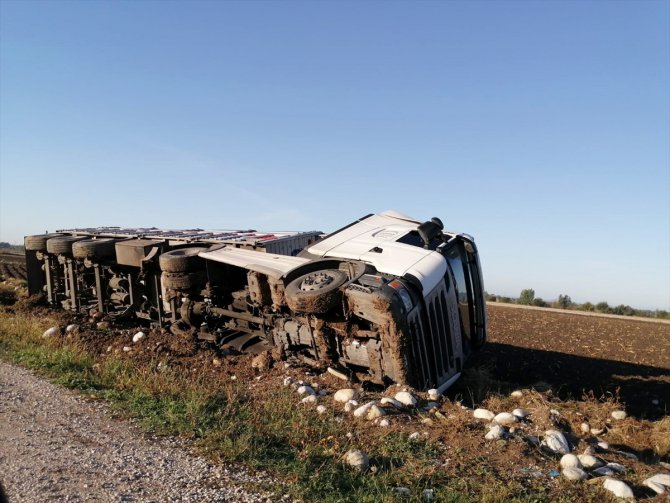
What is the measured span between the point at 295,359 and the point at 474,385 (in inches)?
111

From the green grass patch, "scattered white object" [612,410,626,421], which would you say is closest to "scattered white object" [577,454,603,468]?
the green grass patch

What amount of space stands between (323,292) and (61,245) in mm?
8465

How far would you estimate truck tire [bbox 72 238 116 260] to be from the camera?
10414mm

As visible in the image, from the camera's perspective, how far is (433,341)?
6.42m

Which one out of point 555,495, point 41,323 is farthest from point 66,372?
point 555,495

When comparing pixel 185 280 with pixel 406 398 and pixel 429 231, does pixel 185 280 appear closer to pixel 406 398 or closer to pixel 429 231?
pixel 429 231

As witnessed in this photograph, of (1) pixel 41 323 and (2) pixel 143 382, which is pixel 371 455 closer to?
(2) pixel 143 382

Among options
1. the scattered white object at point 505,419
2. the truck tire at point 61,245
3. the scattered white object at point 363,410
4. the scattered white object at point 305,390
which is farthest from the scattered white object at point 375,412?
the truck tire at point 61,245

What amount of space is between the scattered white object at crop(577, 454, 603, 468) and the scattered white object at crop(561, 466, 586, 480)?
253 mm

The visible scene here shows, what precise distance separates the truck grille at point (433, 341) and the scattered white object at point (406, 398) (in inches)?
24.1

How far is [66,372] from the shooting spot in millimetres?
6074

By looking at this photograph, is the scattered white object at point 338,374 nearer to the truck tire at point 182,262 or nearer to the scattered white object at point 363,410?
the scattered white object at point 363,410

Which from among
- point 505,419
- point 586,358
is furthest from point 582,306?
point 505,419

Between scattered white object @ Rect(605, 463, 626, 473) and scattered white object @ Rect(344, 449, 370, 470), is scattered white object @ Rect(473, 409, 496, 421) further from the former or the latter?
scattered white object @ Rect(344, 449, 370, 470)
